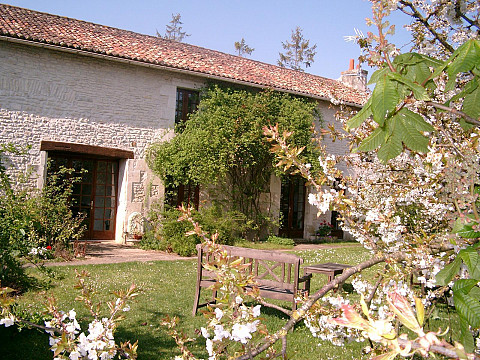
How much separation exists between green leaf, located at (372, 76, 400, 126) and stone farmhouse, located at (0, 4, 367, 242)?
10.6m

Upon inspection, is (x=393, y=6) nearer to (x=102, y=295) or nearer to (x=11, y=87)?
(x=102, y=295)

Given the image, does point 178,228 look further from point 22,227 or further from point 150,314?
point 22,227

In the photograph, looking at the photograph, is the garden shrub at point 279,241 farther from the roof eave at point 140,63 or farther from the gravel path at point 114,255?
the roof eave at point 140,63

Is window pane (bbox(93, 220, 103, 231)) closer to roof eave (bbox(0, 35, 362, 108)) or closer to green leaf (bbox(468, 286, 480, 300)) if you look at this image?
roof eave (bbox(0, 35, 362, 108))

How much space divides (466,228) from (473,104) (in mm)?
413

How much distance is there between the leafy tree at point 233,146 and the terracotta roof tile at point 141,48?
73 centimetres

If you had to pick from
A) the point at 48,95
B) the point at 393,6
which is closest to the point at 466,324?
the point at 393,6

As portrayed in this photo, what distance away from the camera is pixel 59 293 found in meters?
6.68

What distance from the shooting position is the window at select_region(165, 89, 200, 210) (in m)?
14.2

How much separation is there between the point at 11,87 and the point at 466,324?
1263cm

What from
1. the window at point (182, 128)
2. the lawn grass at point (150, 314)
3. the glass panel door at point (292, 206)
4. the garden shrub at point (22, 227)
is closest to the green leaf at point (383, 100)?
the lawn grass at point (150, 314)

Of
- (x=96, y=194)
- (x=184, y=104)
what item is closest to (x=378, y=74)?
(x=96, y=194)

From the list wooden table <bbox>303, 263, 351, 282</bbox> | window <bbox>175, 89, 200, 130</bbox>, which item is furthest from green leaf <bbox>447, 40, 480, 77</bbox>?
window <bbox>175, 89, 200, 130</bbox>

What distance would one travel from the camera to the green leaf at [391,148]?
1.42 m
